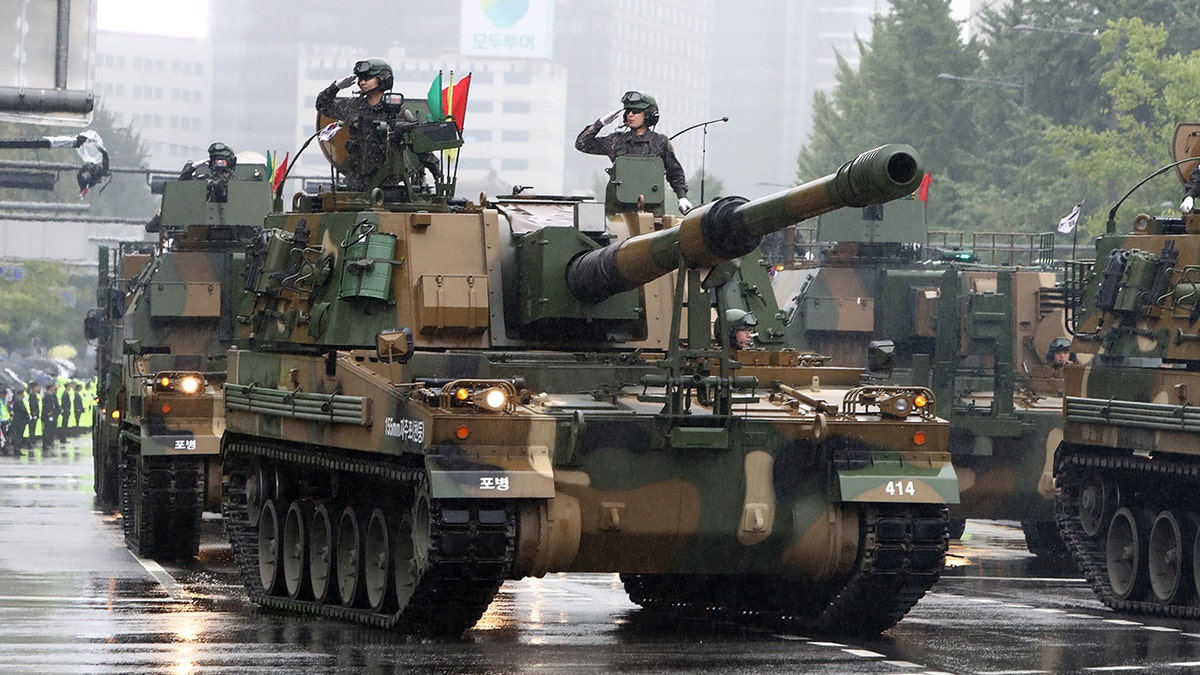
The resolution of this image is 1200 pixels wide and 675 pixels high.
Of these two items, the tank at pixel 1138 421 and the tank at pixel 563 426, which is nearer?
the tank at pixel 563 426

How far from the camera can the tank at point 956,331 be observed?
78.5 feet

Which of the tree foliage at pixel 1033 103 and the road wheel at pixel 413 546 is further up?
the tree foliage at pixel 1033 103

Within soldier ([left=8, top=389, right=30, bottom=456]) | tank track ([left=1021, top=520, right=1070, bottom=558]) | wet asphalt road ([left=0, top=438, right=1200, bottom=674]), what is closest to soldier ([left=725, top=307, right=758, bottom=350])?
wet asphalt road ([left=0, top=438, right=1200, bottom=674])

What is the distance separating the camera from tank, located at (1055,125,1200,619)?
62.4ft

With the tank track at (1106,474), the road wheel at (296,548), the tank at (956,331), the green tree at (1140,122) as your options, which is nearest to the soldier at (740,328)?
the tank at (956,331)

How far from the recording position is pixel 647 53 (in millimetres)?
144875

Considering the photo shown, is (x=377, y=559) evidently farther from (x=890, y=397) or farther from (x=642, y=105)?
(x=642, y=105)

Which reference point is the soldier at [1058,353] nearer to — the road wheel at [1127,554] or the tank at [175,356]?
the road wheel at [1127,554]

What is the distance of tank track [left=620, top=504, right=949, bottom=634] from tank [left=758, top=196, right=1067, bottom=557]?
1.66 meters

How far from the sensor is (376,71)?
19031 mm

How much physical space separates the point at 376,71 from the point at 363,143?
0.57m

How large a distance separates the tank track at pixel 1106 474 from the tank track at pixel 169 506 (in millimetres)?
8191

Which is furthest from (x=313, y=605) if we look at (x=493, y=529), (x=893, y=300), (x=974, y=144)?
(x=974, y=144)

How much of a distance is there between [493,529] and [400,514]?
1.75m
